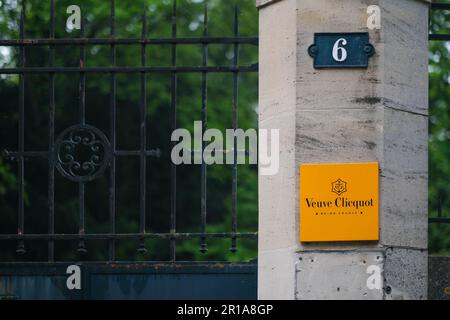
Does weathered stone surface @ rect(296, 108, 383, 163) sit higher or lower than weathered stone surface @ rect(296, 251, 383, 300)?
higher

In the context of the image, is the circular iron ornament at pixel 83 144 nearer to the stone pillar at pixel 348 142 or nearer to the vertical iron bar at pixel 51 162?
the vertical iron bar at pixel 51 162

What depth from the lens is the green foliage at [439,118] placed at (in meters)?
15.9

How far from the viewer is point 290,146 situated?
7902 millimetres

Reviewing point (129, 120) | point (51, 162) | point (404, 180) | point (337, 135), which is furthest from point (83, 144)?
point (129, 120)

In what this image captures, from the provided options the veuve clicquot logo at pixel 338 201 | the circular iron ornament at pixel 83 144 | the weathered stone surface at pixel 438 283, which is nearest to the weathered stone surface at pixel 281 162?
the veuve clicquot logo at pixel 338 201

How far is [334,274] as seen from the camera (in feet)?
25.5

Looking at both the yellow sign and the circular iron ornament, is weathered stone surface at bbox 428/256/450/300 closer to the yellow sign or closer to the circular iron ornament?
the yellow sign

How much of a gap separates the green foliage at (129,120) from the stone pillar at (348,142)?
8.39 meters

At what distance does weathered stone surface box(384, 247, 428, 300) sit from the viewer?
305 inches

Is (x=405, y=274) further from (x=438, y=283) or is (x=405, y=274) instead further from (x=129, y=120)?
(x=129, y=120)

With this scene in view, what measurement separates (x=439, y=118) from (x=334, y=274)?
9253mm

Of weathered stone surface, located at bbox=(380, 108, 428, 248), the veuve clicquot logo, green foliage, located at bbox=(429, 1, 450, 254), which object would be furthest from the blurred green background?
the veuve clicquot logo
